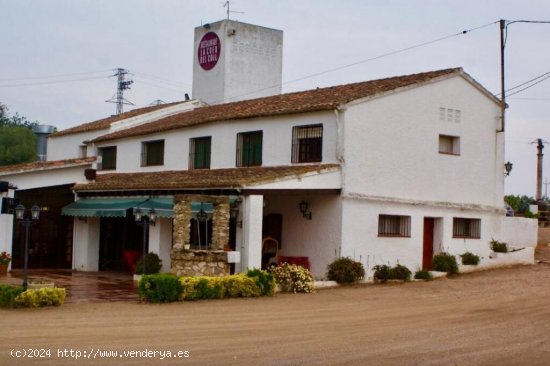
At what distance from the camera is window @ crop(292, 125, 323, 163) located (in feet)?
77.9

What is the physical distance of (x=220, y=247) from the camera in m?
20.8

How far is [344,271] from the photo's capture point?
22312 mm

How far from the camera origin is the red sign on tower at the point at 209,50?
38.1 meters

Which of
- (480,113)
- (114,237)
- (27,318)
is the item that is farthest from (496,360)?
(114,237)

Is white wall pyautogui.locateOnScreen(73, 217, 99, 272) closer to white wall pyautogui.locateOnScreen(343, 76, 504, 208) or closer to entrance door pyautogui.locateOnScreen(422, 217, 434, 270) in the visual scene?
white wall pyautogui.locateOnScreen(343, 76, 504, 208)

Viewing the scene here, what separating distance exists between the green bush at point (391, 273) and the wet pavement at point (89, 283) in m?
7.00

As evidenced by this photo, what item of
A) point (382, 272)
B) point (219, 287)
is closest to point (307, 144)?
point (382, 272)

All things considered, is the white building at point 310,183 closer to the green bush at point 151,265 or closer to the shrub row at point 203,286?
the green bush at point 151,265

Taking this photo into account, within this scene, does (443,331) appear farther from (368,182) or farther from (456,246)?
(456,246)

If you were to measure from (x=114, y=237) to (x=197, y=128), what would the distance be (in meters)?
5.19

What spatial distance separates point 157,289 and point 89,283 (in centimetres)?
556

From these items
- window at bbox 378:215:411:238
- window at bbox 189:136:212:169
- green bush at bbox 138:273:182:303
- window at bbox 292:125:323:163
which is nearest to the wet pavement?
green bush at bbox 138:273:182:303

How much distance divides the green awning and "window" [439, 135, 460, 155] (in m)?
8.94

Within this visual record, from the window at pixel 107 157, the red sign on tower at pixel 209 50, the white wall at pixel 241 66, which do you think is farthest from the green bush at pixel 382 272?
the red sign on tower at pixel 209 50
